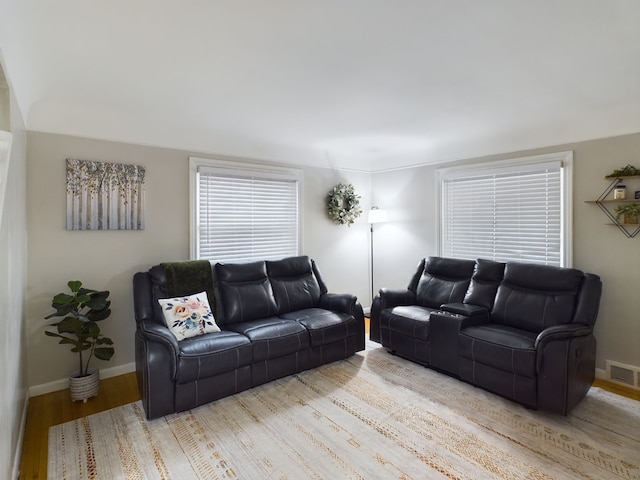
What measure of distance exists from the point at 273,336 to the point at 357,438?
114 cm

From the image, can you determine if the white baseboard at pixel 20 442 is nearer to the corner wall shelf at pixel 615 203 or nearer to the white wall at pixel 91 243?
the white wall at pixel 91 243

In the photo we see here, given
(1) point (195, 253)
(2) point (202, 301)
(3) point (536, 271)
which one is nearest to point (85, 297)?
(2) point (202, 301)

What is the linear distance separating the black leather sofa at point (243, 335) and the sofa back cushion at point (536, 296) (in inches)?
58.9

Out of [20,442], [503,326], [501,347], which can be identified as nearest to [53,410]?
[20,442]

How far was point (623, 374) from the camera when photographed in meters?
3.26

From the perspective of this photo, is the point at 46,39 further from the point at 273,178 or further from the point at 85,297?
the point at 273,178

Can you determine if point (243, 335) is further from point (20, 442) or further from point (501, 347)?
point (501, 347)

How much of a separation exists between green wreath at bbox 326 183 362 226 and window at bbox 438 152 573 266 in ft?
4.06

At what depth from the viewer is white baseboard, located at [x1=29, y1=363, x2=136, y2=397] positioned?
9.95ft

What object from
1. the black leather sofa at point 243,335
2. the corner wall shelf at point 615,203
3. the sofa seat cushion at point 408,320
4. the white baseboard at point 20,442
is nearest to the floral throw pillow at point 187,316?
the black leather sofa at point 243,335

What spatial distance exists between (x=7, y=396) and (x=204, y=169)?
2.64 m

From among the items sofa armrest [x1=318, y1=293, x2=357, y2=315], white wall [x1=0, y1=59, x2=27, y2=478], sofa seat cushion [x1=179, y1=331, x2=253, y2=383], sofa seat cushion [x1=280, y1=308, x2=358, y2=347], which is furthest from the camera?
sofa armrest [x1=318, y1=293, x2=357, y2=315]

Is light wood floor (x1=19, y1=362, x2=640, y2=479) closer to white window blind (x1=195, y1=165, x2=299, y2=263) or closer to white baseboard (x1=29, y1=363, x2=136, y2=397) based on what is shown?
white baseboard (x1=29, y1=363, x2=136, y2=397)

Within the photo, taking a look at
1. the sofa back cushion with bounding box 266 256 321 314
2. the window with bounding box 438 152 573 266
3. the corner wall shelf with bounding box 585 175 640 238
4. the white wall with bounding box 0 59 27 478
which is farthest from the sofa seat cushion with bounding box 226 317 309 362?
the corner wall shelf with bounding box 585 175 640 238
